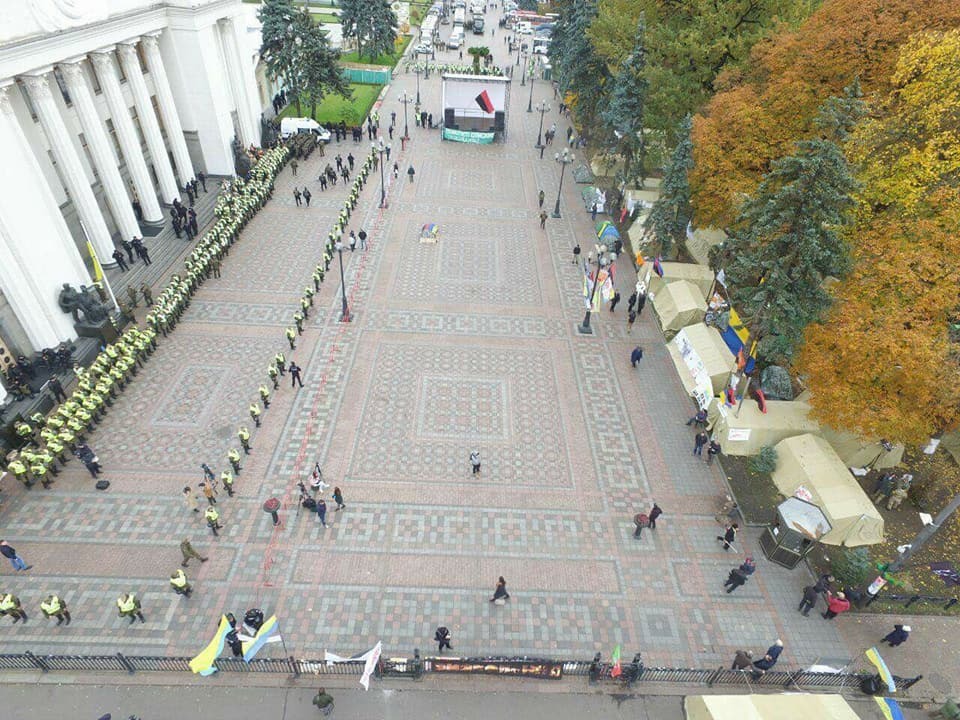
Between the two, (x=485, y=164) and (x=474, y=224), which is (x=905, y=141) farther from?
(x=485, y=164)

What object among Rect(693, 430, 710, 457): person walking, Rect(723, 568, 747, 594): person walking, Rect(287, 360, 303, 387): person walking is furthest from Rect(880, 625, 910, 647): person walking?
Rect(287, 360, 303, 387): person walking

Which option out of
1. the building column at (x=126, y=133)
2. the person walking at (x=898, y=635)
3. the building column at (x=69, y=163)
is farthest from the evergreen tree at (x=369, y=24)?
the person walking at (x=898, y=635)

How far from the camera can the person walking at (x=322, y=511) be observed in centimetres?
1587

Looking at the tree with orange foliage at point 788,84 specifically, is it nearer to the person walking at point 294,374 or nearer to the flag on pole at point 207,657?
the person walking at point 294,374

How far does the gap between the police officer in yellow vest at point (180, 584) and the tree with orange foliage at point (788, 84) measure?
73.3 ft

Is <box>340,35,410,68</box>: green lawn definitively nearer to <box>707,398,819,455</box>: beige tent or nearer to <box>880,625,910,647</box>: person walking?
<box>707,398,819,455</box>: beige tent

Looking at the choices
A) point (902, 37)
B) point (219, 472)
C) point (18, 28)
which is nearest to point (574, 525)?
point (219, 472)

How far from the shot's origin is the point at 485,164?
42969mm

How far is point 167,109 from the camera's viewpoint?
30.5 meters

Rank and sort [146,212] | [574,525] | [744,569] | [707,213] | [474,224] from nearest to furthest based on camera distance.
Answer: [744,569] → [574,525] → [707,213] → [146,212] → [474,224]

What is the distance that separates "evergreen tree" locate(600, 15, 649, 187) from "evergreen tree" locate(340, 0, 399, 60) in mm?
41266

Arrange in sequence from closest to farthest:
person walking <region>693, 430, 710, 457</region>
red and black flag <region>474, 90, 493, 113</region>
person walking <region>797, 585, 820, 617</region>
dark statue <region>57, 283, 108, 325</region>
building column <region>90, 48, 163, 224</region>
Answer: person walking <region>797, 585, 820, 617</region> < person walking <region>693, 430, 710, 457</region> < dark statue <region>57, 283, 108, 325</region> < building column <region>90, 48, 163, 224</region> < red and black flag <region>474, 90, 493, 113</region>

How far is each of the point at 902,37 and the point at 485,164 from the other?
93.4 ft

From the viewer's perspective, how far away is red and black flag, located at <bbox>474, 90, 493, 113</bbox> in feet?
147
